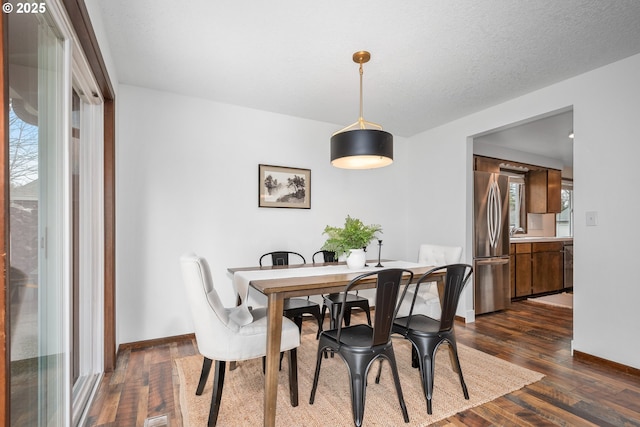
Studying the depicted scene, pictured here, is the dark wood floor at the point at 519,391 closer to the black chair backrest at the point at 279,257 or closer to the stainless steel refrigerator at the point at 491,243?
the stainless steel refrigerator at the point at 491,243

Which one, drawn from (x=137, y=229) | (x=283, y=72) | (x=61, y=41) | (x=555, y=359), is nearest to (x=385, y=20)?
(x=283, y=72)

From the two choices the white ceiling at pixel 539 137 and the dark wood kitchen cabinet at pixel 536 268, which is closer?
the white ceiling at pixel 539 137

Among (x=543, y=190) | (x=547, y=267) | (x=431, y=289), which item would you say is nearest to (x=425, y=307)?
(x=431, y=289)

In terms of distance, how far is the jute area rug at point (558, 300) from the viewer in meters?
4.77

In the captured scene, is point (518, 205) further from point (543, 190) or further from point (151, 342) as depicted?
point (151, 342)

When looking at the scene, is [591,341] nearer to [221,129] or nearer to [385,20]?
[385,20]

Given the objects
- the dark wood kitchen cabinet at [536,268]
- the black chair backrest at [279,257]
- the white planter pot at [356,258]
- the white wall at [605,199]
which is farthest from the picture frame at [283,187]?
the dark wood kitchen cabinet at [536,268]

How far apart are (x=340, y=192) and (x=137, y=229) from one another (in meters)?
2.41

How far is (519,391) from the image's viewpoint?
2.22 meters

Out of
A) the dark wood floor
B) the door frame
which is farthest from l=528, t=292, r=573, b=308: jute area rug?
the door frame

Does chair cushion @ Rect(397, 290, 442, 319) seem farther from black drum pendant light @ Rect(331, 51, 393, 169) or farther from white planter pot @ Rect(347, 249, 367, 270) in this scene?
black drum pendant light @ Rect(331, 51, 393, 169)

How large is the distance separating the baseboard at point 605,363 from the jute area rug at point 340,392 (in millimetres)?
684

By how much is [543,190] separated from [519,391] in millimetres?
4824

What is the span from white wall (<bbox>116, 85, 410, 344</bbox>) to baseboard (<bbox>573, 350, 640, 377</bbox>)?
9.02 ft
